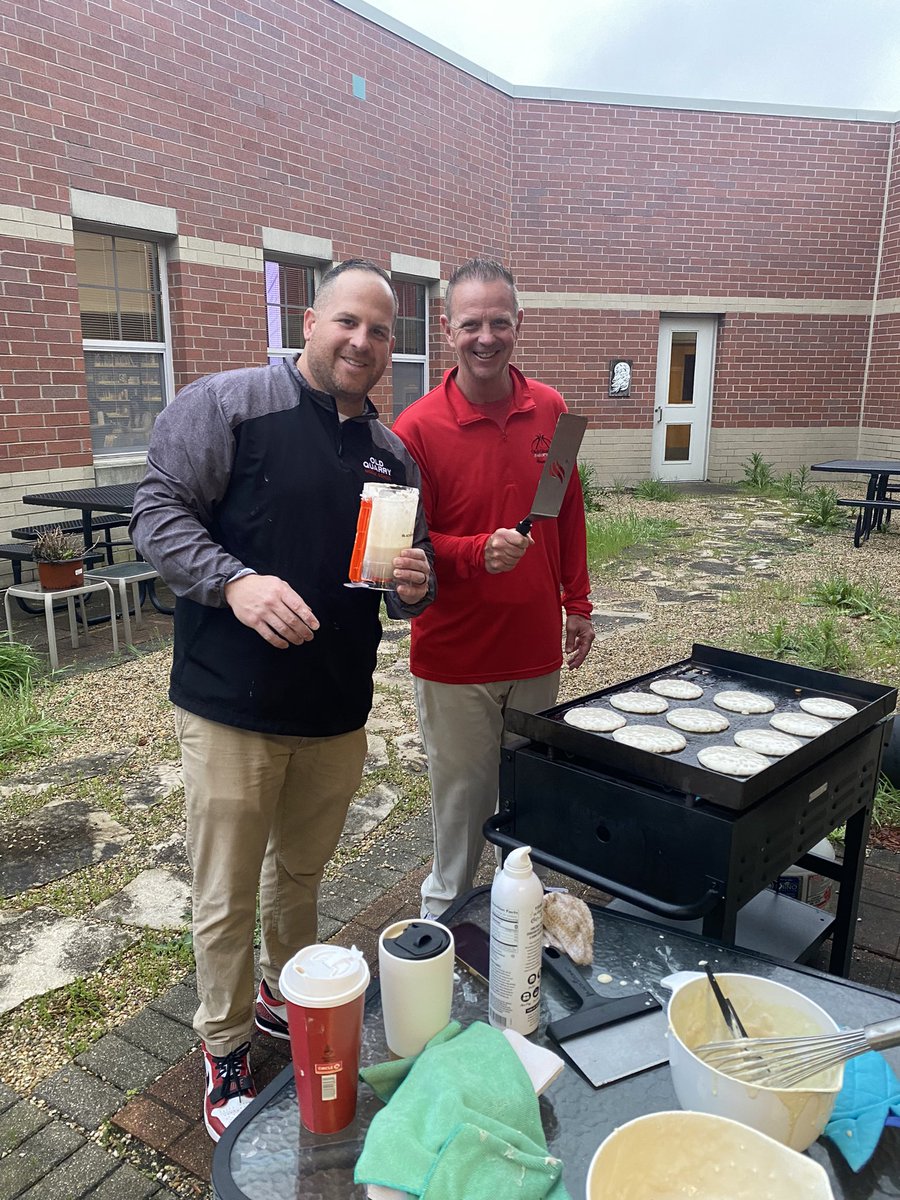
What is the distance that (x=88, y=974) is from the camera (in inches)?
108

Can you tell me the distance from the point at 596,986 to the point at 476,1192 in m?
0.58

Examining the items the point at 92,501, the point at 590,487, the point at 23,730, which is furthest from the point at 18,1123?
the point at 590,487

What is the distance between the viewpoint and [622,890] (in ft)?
5.83

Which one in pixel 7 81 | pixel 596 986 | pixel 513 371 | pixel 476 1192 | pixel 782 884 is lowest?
pixel 782 884

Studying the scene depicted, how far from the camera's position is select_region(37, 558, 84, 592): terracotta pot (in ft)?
18.8

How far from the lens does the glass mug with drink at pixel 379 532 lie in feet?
6.36

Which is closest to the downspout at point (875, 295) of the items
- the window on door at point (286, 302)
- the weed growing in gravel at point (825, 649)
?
the window on door at point (286, 302)

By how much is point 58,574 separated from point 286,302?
487cm

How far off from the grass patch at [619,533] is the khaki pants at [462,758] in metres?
5.99

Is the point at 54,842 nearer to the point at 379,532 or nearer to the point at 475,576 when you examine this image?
the point at 475,576

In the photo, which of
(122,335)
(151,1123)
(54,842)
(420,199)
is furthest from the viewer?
(420,199)

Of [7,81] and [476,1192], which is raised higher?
[7,81]

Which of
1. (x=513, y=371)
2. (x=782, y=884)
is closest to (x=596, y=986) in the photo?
(x=782, y=884)

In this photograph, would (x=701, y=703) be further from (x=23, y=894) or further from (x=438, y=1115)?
(x=23, y=894)
